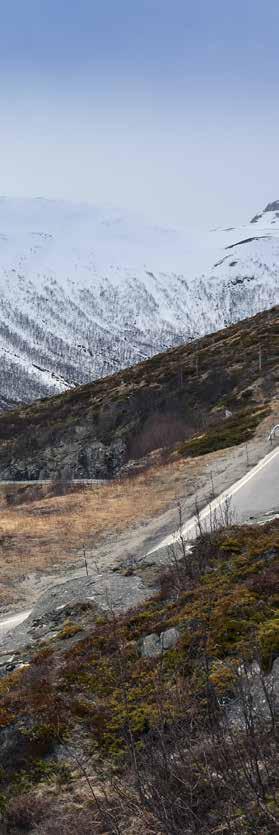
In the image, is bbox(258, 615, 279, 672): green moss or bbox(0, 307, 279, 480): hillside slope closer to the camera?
bbox(258, 615, 279, 672): green moss

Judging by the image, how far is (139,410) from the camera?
69.4 meters

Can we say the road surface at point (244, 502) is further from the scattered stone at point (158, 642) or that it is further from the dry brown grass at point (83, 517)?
the scattered stone at point (158, 642)

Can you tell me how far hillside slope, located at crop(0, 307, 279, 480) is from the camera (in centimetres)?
6183

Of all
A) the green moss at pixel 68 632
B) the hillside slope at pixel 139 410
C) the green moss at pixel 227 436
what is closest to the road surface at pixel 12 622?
the green moss at pixel 68 632

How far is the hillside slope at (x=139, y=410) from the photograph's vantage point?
61.8 m

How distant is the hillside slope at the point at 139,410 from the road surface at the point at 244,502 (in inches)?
1040

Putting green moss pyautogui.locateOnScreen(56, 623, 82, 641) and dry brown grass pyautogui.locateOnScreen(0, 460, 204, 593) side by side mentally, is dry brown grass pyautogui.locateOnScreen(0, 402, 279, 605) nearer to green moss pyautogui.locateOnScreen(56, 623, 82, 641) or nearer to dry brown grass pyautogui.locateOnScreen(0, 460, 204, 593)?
dry brown grass pyautogui.locateOnScreen(0, 460, 204, 593)

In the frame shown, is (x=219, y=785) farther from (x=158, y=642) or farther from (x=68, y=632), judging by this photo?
(x=68, y=632)

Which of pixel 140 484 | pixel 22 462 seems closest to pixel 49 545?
pixel 140 484

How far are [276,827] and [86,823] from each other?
86.5 inches

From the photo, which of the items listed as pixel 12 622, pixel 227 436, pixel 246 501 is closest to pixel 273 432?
pixel 227 436

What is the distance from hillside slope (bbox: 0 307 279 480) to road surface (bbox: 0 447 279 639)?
A: 26.4 meters

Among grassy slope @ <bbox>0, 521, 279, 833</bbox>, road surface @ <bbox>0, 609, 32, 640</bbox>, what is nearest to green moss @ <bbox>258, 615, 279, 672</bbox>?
grassy slope @ <bbox>0, 521, 279, 833</bbox>

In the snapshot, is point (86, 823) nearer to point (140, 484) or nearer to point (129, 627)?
point (129, 627)
